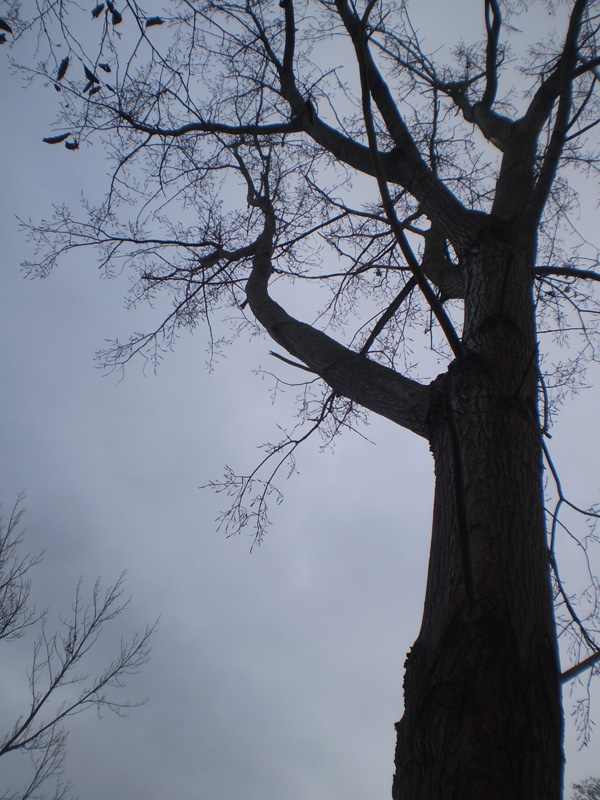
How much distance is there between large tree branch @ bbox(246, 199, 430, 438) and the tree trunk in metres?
0.15

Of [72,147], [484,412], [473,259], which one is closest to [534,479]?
[484,412]

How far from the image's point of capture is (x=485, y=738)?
1.08 metres

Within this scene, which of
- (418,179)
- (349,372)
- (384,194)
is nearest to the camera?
(384,194)

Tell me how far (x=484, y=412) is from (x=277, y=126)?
2.67m

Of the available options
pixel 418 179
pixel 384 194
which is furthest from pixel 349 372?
pixel 418 179

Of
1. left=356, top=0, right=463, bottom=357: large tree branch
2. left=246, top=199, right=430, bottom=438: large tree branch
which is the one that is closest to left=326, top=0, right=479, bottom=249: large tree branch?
left=246, top=199, right=430, bottom=438: large tree branch

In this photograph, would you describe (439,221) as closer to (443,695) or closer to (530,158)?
(530,158)

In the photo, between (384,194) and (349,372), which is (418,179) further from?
(384,194)

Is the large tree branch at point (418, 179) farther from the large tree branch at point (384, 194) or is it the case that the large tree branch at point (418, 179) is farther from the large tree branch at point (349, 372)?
the large tree branch at point (384, 194)

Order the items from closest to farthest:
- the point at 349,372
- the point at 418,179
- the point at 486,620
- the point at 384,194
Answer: the point at 486,620 < the point at 384,194 < the point at 349,372 < the point at 418,179

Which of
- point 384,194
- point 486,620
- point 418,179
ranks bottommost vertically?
point 486,620

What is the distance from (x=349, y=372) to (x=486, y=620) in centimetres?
127

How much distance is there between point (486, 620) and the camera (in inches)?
49.0

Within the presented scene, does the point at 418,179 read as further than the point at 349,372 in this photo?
Yes
